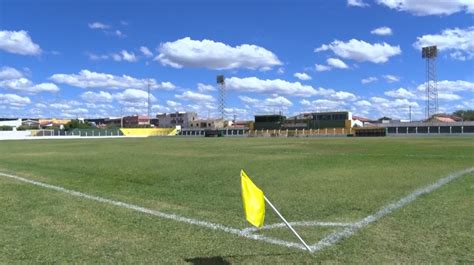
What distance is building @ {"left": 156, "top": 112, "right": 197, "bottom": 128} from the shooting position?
577 feet

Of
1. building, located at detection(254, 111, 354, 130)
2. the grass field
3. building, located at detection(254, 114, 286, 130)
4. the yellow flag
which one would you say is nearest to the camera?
the yellow flag

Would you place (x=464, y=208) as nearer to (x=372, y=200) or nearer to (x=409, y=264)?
(x=372, y=200)

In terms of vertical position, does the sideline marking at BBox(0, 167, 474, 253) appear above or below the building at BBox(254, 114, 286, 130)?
below

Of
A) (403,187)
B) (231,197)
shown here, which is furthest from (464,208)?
(231,197)

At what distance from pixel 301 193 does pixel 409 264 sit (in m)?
5.61

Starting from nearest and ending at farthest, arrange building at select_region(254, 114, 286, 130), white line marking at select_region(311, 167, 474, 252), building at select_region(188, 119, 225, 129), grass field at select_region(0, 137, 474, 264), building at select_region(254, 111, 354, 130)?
grass field at select_region(0, 137, 474, 264), white line marking at select_region(311, 167, 474, 252), building at select_region(254, 111, 354, 130), building at select_region(254, 114, 286, 130), building at select_region(188, 119, 225, 129)

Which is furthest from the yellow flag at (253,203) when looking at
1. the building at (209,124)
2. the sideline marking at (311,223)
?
the building at (209,124)

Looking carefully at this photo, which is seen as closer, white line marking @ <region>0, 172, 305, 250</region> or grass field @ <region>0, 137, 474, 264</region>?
grass field @ <region>0, 137, 474, 264</region>

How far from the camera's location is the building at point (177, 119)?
17588 cm

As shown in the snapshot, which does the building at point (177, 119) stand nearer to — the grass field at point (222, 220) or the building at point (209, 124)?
the building at point (209, 124)

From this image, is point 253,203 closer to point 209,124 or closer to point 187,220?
point 187,220

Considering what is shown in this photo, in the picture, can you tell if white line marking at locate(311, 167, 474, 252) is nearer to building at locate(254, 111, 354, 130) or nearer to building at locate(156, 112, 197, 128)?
building at locate(254, 111, 354, 130)

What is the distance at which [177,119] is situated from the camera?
181125 millimetres

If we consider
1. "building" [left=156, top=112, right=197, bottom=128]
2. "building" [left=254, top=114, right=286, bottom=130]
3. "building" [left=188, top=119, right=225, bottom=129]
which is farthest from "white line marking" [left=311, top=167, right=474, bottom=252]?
"building" [left=156, top=112, right=197, bottom=128]
